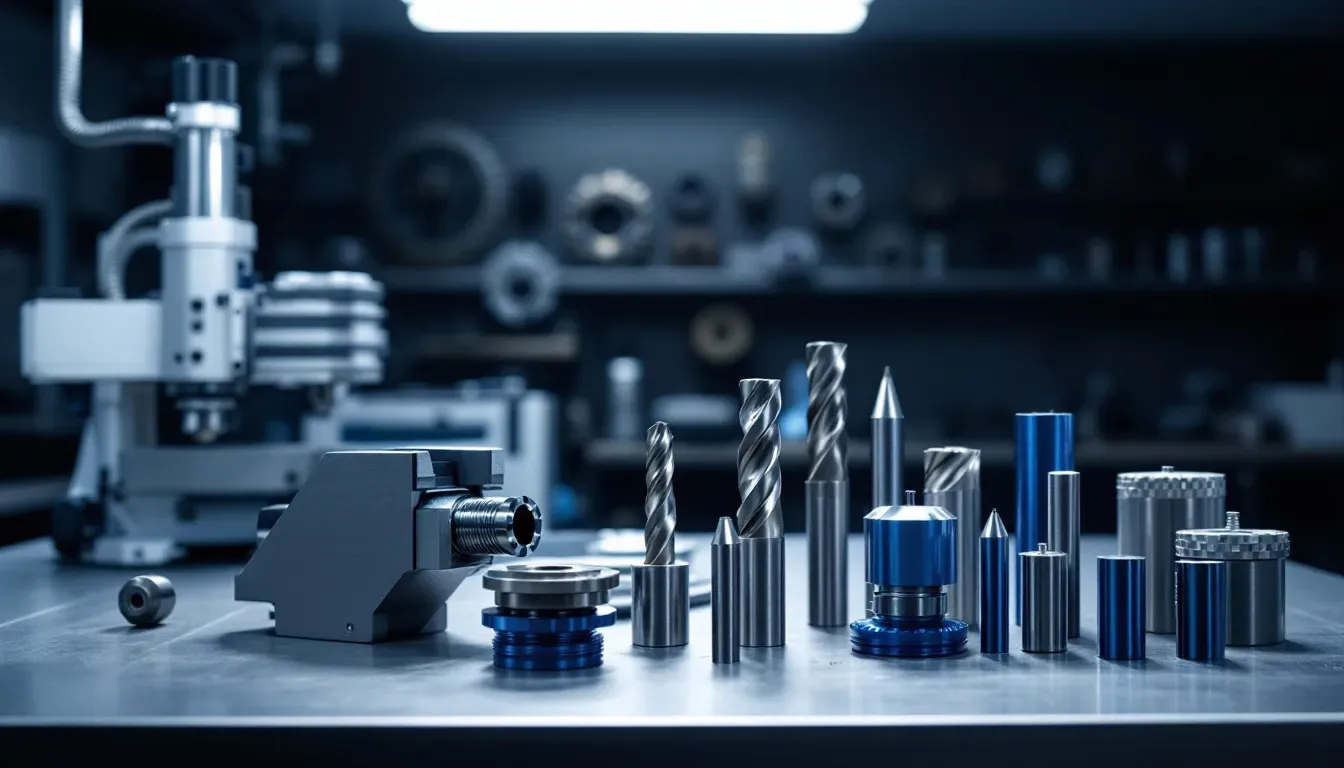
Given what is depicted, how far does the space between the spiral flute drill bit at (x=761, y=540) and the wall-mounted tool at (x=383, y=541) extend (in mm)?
188

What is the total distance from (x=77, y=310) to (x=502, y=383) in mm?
2590

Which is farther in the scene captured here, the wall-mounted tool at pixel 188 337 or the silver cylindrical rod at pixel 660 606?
the wall-mounted tool at pixel 188 337

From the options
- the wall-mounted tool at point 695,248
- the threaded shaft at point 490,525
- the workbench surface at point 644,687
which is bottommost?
the workbench surface at point 644,687

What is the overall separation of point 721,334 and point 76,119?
132 inches

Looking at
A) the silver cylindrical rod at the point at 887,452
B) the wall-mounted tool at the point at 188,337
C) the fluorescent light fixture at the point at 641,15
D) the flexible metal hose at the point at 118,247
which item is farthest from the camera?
the fluorescent light fixture at the point at 641,15

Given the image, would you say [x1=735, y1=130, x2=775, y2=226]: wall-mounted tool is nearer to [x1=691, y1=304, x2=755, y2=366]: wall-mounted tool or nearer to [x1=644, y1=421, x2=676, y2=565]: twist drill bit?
[x1=691, y1=304, x2=755, y2=366]: wall-mounted tool

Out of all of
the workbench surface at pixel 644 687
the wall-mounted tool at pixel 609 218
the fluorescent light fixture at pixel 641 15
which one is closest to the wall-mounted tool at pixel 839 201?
the wall-mounted tool at pixel 609 218

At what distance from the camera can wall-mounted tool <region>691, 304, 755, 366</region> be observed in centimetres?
502

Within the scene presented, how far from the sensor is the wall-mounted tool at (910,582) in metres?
1.08

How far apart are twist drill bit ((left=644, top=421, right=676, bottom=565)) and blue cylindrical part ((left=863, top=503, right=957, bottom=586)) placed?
0.57ft

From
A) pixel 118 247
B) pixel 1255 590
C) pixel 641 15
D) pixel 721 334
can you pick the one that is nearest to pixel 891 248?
pixel 721 334

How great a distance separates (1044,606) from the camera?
1112mm

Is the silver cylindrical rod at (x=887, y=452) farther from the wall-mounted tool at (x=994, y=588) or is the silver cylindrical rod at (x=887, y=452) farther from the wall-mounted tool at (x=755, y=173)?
the wall-mounted tool at (x=755, y=173)

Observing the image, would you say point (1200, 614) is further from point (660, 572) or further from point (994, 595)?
point (660, 572)
